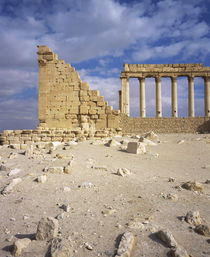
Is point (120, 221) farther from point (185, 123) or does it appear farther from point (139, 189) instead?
point (185, 123)

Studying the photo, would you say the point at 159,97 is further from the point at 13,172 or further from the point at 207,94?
the point at 13,172

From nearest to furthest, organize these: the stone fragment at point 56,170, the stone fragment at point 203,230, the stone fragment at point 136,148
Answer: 1. the stone fragment at point 203,230
2. the stone fragment at point 56,170
3. the stone fragment at point 136,148

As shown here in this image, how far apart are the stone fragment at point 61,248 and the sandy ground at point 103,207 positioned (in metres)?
0.08

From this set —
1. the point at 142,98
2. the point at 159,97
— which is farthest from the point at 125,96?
the point at 159,97

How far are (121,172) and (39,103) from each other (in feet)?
28.9

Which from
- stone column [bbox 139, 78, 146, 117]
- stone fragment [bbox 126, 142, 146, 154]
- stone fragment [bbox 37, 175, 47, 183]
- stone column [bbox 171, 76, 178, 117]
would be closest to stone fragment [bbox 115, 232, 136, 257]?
stone fragment [bbox 37, 175, 47, 183]

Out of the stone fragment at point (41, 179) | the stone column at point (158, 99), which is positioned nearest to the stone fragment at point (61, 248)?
the stone fragment at point (41, 179)

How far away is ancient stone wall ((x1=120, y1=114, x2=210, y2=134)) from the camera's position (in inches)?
850

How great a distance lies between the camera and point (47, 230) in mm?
2162

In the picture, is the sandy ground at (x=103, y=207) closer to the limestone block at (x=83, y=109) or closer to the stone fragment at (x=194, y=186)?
the stone fragment at (x=194, y=186)

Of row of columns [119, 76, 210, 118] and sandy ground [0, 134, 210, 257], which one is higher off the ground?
row of columns [119, 76, 210, 118]

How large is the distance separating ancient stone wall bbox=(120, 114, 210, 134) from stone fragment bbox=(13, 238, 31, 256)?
20.0 metres

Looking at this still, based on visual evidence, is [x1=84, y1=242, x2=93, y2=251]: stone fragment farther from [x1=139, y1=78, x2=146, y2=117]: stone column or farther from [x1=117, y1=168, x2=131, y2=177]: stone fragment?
[x1=139, y1=78, x2=146, y2=117]: stone column

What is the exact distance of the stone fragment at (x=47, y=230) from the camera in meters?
2.14
